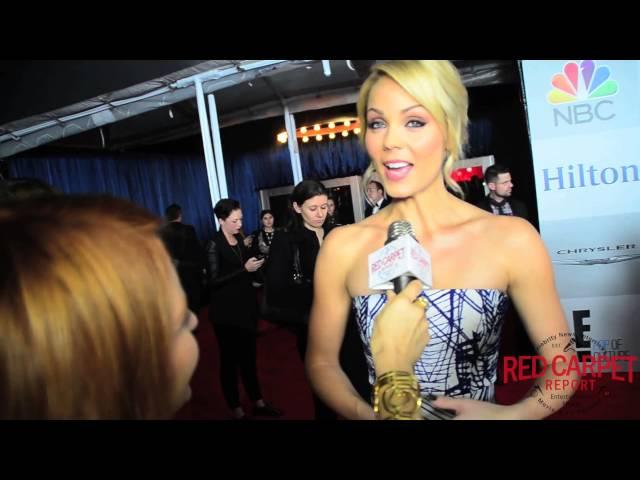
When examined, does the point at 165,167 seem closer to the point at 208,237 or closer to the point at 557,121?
the point at 208,237

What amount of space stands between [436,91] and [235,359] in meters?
1.44

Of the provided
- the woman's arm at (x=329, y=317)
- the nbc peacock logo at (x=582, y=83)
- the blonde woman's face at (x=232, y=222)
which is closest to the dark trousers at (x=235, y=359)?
the blonde woman's face at (x=232, y=222)

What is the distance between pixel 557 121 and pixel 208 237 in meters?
1.49

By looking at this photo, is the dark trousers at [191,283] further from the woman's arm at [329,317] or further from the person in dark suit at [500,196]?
the person in dark suit at [500,196]

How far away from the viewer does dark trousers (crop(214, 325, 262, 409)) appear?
1805 mm

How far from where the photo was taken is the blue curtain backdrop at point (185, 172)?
1.52 metres

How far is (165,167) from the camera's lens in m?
1.72
